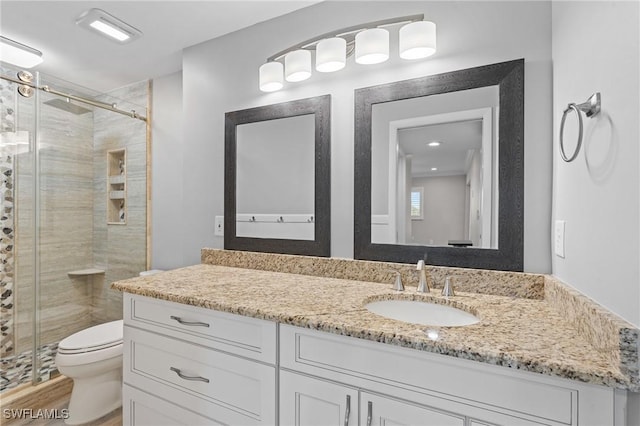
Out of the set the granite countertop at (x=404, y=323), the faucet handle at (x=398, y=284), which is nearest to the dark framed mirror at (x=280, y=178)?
the granite countertop at (x=404, y=323)

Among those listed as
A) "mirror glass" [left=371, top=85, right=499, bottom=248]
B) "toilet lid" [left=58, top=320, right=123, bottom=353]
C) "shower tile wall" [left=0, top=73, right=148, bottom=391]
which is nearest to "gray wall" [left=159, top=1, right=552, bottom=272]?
"mirror glass" [left=371, top=85, right=499, bottom=248]

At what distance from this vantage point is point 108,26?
1.91 m

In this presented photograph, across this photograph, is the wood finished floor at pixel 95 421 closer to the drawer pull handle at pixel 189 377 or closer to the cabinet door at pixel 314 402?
the drawer pull handle at pixel 189 377

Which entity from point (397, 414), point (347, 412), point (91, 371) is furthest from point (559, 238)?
point (91, 371)

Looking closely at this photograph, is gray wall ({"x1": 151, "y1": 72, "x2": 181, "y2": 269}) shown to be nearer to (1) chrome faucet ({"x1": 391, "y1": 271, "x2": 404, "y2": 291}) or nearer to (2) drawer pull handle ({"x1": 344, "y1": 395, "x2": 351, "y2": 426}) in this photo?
(1) chrome faucet ({"x1": 391, "y1": 271, "x2": 404, "y2": 291})

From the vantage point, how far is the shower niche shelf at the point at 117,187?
2.57 m

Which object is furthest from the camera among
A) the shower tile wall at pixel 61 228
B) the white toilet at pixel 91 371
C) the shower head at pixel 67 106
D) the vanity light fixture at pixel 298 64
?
the shower head at pixel 67 106

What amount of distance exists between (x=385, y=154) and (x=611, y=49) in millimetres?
882

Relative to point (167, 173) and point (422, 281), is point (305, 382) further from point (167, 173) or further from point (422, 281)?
point (167, 173)

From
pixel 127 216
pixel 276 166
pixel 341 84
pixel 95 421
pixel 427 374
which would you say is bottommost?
pixel 95 421

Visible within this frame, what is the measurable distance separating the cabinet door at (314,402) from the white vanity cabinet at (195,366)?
5 centimetres

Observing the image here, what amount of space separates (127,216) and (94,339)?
103cm

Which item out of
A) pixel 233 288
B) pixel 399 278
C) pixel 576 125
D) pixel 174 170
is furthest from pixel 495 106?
pixel 174 170

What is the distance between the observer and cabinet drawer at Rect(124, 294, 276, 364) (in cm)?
111
